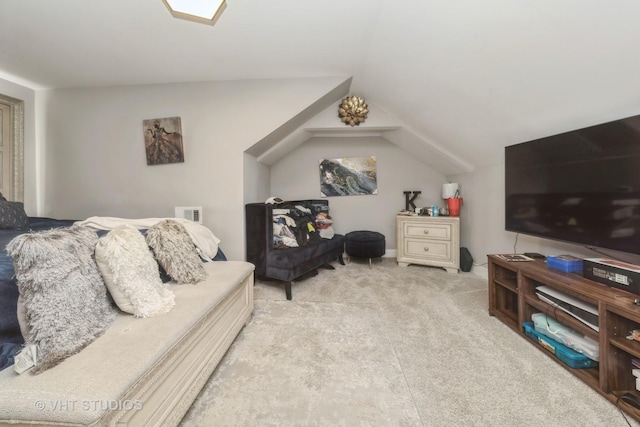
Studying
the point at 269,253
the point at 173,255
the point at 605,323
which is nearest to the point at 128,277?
the point at 173,255

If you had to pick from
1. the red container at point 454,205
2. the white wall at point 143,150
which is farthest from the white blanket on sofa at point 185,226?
the red container at point 454,205

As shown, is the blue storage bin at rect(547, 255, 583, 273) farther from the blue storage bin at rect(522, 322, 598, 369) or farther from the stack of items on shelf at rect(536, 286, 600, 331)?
the blue storage bin at rect(522, 322, 598, 369)

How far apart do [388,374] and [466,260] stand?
7.18ft

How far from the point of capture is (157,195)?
8.39ft

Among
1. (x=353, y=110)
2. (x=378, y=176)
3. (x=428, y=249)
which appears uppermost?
(x=353, y=110)

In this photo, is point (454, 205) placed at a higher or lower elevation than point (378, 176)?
lower

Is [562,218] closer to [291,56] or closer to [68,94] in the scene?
[291,56]

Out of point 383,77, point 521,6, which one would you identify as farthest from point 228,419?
point 383,77

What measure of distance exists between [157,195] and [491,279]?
3.40 metres

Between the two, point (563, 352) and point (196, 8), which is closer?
point (196, 8)

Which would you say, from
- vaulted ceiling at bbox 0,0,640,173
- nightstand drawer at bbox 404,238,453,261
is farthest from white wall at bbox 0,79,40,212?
nightstand drawer at bbox 404,238,453,261

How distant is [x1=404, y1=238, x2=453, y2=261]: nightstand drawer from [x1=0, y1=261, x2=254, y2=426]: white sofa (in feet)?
8.01

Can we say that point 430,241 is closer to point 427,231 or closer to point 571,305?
point 427,231

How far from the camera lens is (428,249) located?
295cm
